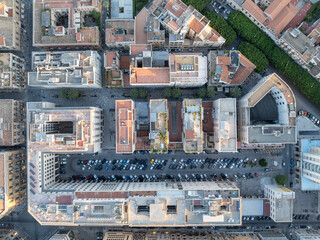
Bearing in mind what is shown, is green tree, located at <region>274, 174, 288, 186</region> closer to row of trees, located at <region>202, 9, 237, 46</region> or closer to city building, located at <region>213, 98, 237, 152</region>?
city building, located at <region>213, 98, 237, 152</region>

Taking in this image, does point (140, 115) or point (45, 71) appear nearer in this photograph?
point (45, 71)

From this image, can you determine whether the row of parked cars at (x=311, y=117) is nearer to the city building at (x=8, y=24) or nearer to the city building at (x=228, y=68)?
the city building at (x=228, y=68)

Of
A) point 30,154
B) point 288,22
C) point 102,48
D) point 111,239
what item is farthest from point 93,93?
point 288,22

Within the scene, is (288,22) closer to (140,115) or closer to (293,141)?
(293,141)

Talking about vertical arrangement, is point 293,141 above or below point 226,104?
below

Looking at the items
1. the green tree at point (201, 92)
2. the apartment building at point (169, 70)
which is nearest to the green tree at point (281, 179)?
the green tree at point (201, 92)

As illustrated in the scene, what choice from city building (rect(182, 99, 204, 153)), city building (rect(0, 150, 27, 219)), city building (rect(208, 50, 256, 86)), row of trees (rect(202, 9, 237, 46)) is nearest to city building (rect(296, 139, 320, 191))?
city building (rect(208, 50, 256, 86))

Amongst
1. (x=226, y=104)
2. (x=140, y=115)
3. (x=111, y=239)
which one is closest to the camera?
(x=226, y=104)

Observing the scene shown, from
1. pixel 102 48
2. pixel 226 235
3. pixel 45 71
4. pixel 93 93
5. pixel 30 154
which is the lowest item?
pixel 226 235
